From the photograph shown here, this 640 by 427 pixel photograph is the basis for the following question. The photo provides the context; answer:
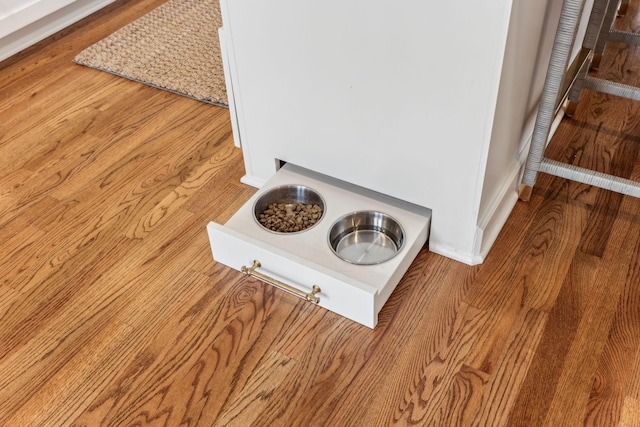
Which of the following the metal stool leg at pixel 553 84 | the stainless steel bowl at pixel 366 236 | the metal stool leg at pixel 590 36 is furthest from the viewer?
the metal stool leg at pixel 590 36

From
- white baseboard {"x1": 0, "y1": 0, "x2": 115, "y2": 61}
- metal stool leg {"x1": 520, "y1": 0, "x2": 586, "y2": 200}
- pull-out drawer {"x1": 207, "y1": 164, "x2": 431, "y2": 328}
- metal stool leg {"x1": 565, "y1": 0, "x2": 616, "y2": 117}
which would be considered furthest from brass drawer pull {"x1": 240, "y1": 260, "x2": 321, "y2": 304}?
white baseboard {"x1": 0, "y1": 0, "x2": 115, "y2": 61}

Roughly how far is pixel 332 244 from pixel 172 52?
127cm

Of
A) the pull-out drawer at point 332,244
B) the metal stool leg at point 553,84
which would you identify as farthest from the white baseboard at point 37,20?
the metal stool leg at point 553,84

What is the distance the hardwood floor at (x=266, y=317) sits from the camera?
119cm

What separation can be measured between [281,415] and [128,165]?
3.17ft

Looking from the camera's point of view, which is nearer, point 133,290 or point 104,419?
point 104,419

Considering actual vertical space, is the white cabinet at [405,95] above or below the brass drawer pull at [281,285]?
above

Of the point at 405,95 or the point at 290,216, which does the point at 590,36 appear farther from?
the point at 290,216

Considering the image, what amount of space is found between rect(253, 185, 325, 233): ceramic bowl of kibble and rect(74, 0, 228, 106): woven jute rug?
64 cm

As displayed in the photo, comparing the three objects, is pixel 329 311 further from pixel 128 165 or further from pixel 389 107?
pixel 128 165

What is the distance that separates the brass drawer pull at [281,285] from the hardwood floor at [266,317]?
5cm

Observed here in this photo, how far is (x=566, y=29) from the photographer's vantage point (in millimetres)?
1304

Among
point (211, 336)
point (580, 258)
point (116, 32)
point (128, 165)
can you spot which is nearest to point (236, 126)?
point (128, 165)

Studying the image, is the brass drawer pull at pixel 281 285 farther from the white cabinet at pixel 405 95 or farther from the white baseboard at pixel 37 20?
the white baseboard at pixel 37 20
